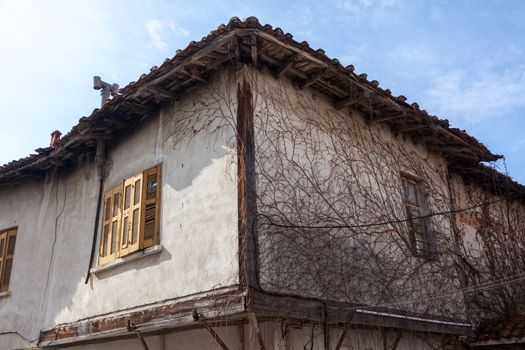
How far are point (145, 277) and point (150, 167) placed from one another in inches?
71.6

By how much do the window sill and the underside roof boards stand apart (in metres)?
2.38

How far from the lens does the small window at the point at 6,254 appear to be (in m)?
11.2

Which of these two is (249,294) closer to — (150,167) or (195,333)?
(195,333)

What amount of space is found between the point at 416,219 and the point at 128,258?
532cm

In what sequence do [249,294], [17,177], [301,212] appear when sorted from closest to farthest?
[249,294] → [301,212] → [17,177]

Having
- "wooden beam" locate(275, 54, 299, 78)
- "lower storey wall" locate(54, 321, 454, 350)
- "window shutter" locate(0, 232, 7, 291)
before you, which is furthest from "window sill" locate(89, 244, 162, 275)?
"window shutter" locate(0, 232, 7, 291)

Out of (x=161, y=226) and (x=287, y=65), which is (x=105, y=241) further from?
(x=287, y=65)

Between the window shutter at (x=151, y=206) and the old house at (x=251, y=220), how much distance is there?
0.10 feet

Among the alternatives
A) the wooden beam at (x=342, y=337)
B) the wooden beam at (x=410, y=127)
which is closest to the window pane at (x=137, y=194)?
the wooden beam at (x=342, y=337)

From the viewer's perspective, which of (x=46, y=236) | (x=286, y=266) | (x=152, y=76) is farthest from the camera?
(x=46, y=236)

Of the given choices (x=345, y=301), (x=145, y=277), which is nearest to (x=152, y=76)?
(x=145, y=277)

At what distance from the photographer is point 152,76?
7785 millimetres

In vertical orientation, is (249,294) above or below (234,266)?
below

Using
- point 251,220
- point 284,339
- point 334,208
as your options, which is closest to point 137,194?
point 251,220
